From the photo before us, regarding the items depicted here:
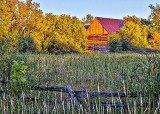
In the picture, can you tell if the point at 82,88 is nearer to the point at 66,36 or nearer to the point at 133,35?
the point at 66,36

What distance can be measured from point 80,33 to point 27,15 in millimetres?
5910

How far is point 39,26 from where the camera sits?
1035 inches

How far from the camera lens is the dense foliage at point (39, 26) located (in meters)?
25.1

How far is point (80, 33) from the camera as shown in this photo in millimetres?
30188

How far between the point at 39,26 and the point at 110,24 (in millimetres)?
32070

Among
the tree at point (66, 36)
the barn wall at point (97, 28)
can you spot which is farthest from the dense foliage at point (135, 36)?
the barn wall at point (97, 28)

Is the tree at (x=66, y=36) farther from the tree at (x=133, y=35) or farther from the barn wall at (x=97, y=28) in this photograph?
the barn wall at (x=97, y=28)

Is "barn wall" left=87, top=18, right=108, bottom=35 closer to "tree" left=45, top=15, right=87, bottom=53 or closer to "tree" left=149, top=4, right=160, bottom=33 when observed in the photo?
"tree" left=149, top=4, right=160, bottom=33

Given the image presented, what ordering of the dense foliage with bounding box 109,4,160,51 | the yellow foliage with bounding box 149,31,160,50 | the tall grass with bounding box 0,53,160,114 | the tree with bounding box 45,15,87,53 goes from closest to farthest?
the tall grass with bounding box 0,53,160,114
the tree with bounding box 45,15,87,53
the dense foliage with bounding box 109,4,160,51
the yellow foliage with bounding box 149,31,160,50

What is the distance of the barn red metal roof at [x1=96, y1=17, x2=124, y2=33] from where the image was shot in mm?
55306

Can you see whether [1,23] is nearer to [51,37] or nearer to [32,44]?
[32,44]

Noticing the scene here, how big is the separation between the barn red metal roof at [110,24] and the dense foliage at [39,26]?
26.1m

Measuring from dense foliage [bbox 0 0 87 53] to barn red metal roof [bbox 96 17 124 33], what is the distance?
26.1 meters

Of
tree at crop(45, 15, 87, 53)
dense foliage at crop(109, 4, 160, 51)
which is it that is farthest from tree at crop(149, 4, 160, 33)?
tree at crop(45, 15, 87, 53)
